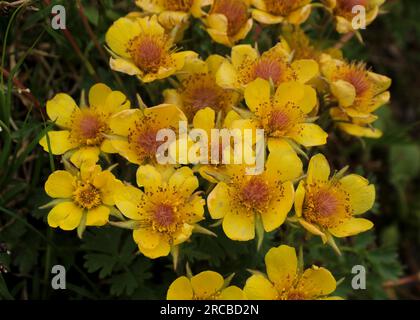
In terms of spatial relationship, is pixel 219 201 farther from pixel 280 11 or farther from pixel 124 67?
pixel 280 11

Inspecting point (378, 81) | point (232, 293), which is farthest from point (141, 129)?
point (378, 81)

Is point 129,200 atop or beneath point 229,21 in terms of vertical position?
beneath

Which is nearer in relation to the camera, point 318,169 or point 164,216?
point 164,216

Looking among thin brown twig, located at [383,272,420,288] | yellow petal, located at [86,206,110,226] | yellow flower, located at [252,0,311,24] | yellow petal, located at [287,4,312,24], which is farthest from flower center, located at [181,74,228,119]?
thin brown twig, located at [383,272,420,288]

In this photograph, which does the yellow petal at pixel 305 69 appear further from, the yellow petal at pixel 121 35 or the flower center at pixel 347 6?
the yellow petal at pixel 121 35

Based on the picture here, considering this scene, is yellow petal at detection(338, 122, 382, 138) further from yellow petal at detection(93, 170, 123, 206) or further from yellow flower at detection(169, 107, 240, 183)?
yellow petal at detection(93, 170, 123, 206)

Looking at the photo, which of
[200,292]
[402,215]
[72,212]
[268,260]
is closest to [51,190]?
[72,212]

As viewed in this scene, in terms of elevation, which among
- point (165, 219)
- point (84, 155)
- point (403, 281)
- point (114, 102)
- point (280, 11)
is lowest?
point (403, 281)
